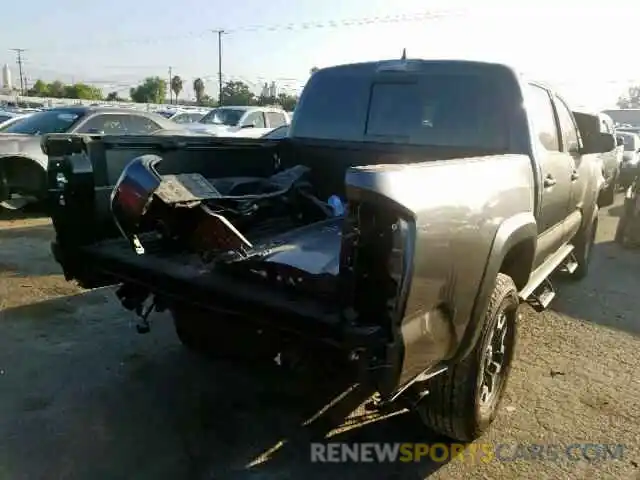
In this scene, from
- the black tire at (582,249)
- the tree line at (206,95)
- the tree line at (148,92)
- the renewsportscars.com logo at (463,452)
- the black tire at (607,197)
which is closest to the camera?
the renewsportscars.com logo at (463,452)

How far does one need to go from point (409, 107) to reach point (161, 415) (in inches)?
110

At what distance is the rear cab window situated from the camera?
3.90 meters

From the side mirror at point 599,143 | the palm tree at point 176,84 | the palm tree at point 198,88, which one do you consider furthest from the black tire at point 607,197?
the palm tree at point 176,84

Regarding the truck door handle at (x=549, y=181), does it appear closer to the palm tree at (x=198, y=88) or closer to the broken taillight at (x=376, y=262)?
the broken taillight at (x=376, y=262)

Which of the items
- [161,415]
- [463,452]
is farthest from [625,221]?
[161,415]

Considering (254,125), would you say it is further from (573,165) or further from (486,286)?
(486,286)

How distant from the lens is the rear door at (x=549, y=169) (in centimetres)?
379

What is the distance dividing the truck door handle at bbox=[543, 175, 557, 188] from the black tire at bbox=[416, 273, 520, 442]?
953 millimetres

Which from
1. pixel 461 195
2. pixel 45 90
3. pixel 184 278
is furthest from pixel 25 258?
pixel 45 90

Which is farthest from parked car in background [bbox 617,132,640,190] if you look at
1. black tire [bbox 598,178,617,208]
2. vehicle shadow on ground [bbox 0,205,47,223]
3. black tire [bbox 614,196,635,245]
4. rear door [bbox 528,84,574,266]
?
vehicle shadow on ground [bbox 0,205,47,223]

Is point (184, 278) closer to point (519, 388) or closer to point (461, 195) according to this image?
point (461, 195)

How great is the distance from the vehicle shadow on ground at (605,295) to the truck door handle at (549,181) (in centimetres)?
193

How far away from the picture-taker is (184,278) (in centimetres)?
282

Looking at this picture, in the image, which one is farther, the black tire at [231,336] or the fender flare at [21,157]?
the fender flare at [21,157]
